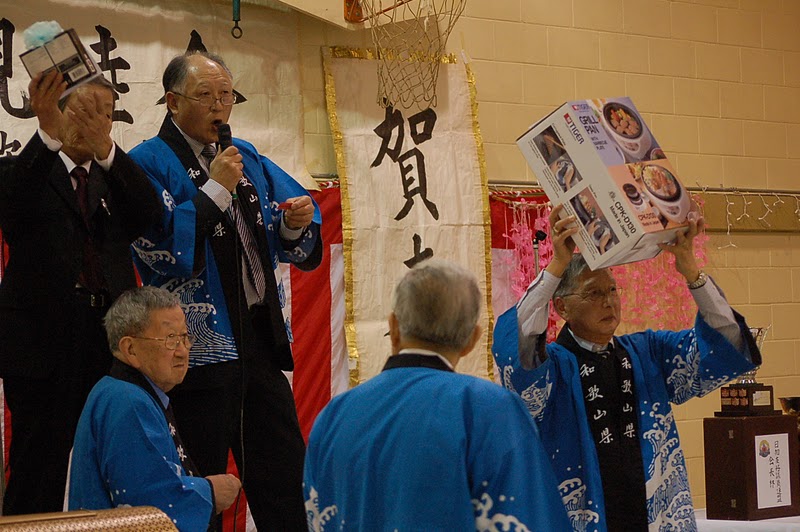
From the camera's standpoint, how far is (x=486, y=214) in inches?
203

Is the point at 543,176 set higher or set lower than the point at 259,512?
higher

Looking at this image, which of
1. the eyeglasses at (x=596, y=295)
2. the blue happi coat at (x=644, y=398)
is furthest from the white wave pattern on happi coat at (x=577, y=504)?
the eyeglasses at (x=596, y=295)

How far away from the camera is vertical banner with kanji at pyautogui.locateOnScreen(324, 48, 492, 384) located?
4.89m

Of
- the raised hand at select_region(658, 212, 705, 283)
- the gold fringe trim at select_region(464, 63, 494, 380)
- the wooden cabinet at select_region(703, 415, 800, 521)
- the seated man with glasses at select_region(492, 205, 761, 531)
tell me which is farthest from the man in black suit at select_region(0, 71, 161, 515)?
the gold fringe trim at select_region(464, 63, 494, 380)

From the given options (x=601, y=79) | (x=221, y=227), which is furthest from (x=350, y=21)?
(x=221, y=227)

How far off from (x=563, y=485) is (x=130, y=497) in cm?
106

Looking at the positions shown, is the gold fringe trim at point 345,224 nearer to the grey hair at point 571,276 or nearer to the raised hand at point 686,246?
the grey hair at point 571,276

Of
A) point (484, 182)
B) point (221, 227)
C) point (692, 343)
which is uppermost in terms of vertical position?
point (484, 182)

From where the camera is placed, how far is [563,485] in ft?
8.80

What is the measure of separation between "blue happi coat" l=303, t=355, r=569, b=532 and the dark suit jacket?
4.04 ft

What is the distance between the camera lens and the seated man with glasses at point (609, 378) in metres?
2.66

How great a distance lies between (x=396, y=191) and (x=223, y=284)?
2.08 metres

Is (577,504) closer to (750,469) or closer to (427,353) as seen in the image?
(427,353)

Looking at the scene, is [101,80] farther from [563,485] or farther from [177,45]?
[177,45]
